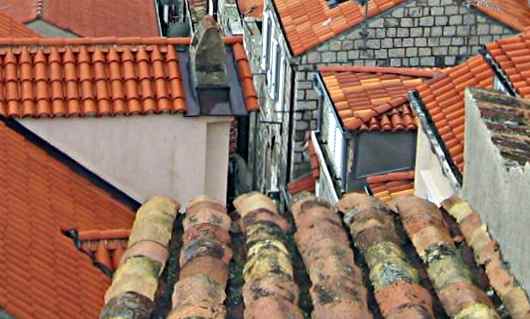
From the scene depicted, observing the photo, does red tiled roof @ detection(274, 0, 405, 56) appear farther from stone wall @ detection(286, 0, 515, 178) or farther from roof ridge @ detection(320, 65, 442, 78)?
roof ridge @ detection(320, 65, 442, 78)

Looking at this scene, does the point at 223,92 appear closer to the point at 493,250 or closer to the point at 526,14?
the point at 493,250

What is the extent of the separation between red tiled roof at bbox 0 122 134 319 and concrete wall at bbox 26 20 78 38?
10.1 metres

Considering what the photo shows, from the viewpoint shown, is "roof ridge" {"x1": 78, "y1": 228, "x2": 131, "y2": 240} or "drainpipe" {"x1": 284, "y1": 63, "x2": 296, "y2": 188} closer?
"roof ridge" {"x1": 78, "y1": 228, "x2": 131, "y2": 240}

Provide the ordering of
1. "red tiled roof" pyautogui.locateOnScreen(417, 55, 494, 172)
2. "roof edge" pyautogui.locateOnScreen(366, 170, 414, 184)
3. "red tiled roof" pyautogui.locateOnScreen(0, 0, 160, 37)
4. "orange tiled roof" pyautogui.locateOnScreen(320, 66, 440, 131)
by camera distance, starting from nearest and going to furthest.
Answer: "red tiled roof" pyautogui.locateOnScreen(417, 55, 494, 172), "roof edge" pyautogui.locateOnScreen(366, 170, 414, 184), "orange tiled roof" pyautogui.locateOnScreen(320, 66, 440, 131), "red tiled roof" pyautogui.locateOnScreen(0, 0, 160, 37)

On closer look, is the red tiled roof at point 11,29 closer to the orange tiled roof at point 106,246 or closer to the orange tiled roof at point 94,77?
the orange tiled roof at point 94,77

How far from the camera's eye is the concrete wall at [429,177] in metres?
17.7

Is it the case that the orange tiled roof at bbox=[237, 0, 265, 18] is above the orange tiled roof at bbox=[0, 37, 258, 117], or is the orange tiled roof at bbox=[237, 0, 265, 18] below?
above

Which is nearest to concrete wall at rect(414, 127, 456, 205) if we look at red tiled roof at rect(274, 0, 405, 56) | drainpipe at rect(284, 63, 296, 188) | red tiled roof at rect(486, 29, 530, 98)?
red tiled roof at rect(486, 29, 530, 98)

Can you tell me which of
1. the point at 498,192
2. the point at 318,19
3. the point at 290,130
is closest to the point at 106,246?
the point at 498,192

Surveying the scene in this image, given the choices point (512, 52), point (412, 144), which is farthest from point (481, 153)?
point (412, 144)

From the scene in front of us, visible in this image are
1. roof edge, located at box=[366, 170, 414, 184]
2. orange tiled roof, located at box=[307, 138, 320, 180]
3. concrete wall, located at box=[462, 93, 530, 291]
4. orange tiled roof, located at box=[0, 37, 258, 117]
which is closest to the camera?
concrete wall, located at box=[462, 93, 530, 291]

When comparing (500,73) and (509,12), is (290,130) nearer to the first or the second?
(509,12)

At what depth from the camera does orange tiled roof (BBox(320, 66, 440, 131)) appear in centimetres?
2364

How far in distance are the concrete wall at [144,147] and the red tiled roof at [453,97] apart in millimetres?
2819
